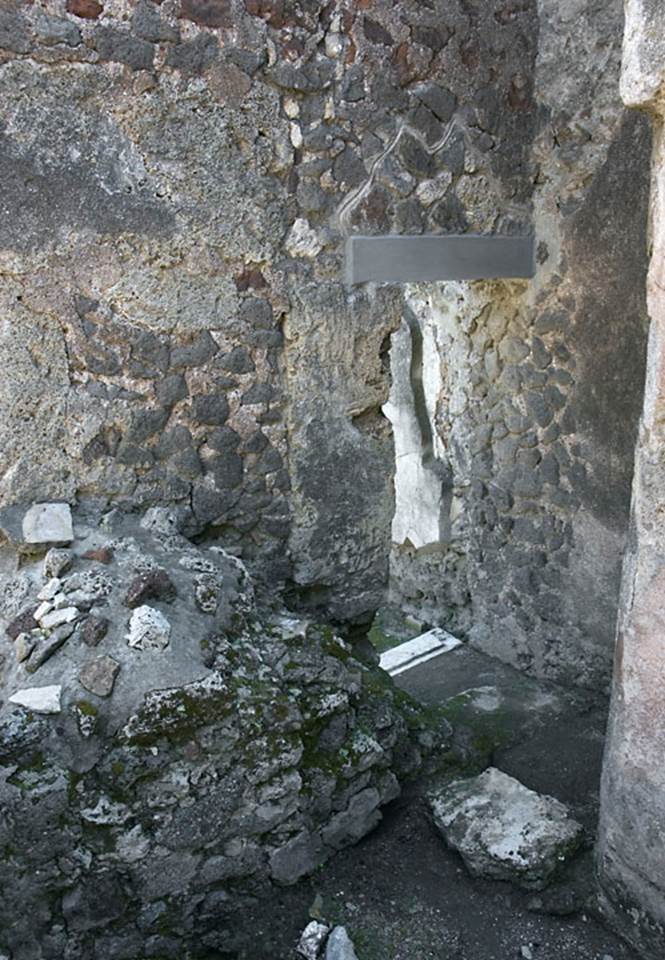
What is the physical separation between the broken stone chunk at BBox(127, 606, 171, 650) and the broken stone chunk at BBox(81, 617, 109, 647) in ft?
0.22

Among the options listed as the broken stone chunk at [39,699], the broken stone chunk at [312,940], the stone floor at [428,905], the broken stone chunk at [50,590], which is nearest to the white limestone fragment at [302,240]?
the broken stone chunk at [50,590]

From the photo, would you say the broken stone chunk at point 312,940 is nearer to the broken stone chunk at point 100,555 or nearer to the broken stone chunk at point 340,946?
the broken stone chunk at point 340,946

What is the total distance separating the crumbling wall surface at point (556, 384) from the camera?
10.9 feet

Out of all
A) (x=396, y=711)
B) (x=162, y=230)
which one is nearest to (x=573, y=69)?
(x=162, y=230)

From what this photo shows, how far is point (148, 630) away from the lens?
2277mm

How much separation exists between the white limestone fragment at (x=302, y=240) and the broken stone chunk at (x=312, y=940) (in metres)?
2.09

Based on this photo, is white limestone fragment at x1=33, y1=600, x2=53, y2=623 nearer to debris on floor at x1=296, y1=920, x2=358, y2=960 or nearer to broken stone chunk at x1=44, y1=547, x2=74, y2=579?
broken stone chunk at x1=44, y1=547, x2=74, y2=579

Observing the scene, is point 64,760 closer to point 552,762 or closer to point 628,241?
point 552,762

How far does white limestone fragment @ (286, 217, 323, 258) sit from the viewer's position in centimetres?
295

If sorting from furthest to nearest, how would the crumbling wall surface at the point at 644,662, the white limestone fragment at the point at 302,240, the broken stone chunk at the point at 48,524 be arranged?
the white limestone fragment at the point at 302,240, the broken stone chunk at the point at 48,524, the crumbling wall surface at the point at 644,662

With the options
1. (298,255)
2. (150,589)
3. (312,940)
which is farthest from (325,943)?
(298,255)

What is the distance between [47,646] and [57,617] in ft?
0.33

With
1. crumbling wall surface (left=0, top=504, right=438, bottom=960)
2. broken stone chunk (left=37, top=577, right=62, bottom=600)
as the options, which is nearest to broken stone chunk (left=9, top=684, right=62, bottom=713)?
crumbling wall surface (left=0, top=504, right=438, bottom=960)

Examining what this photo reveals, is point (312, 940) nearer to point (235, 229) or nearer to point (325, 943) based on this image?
point (325, 943)
